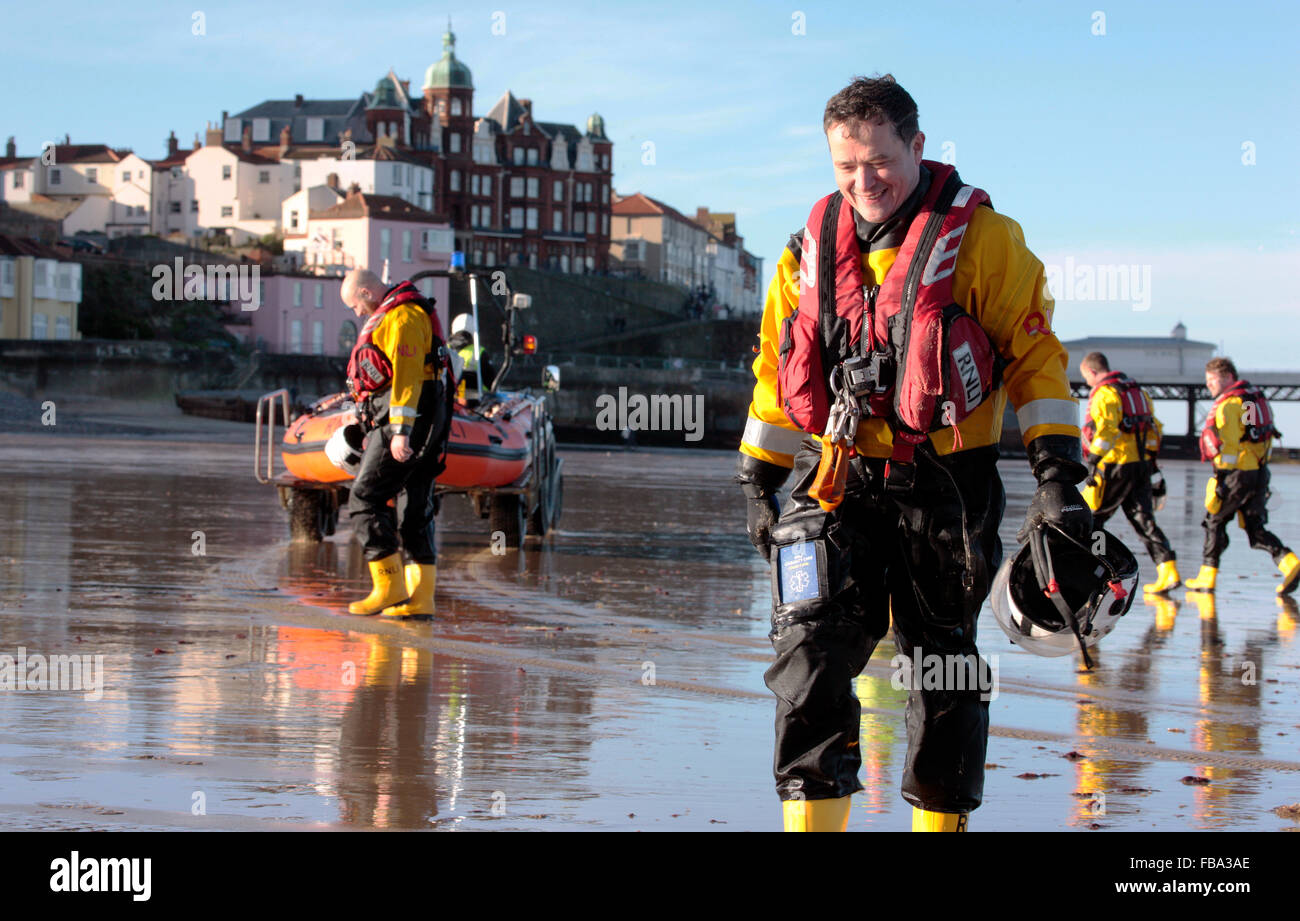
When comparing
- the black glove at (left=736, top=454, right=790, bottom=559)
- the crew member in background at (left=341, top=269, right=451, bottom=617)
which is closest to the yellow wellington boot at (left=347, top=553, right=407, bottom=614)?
the crew member in background at (left=341, top=269, right=451, bottom=617)

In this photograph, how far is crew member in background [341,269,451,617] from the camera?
27.9ft

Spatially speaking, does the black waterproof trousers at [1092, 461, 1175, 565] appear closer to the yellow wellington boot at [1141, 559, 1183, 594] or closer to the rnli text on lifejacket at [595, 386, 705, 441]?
the yellow wellington boot at [1141, 559, 1183, 594]

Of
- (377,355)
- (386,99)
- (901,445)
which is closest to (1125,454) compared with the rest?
(377,355)

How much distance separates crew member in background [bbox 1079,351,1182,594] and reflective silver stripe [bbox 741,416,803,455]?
8.14 m

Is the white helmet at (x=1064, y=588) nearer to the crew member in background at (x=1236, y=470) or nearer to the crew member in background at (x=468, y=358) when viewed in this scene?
the crew member in background at (x=1236, y=470)

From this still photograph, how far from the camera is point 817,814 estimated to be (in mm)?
3711

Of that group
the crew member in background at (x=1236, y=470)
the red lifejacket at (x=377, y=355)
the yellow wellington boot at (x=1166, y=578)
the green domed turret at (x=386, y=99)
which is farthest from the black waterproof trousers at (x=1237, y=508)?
the green domed turret at (x=386, y=99)

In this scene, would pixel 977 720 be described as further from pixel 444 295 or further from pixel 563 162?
pixel 563 162

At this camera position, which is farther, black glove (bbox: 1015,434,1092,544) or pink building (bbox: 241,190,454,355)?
pink building (bbox: 241,190,454,355)

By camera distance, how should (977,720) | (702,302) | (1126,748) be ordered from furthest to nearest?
(702,302)
(1126,748)
(977,720)

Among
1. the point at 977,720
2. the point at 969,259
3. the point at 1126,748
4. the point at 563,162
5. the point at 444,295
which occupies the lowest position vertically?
the point at 1126,748

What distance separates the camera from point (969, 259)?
152 inches
